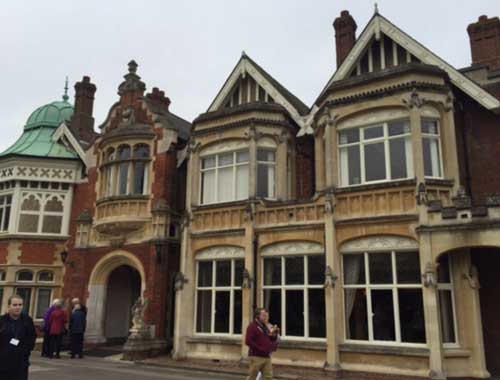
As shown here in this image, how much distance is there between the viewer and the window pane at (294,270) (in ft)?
49.5

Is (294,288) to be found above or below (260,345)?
above

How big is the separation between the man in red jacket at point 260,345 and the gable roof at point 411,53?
8949 mm

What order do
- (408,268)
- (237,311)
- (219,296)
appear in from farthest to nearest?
(219,296) < (237,311) < (408,268)

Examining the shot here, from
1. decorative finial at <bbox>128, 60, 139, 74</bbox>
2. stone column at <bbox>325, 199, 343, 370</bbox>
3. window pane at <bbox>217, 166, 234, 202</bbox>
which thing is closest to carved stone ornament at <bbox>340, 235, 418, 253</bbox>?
stone column at <bbox>325, 199, 343, 370</bbox>

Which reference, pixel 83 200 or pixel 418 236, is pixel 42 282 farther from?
pixel 418 236

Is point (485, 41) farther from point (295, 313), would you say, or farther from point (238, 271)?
point (238, 271)

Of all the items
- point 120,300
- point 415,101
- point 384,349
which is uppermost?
point 415,101

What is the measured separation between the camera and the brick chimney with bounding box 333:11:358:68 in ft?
60.5

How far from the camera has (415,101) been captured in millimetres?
13859

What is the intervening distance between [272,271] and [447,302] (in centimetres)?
539

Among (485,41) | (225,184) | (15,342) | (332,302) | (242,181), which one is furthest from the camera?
(225,184)

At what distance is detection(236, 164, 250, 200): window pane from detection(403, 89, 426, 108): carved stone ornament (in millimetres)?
5829

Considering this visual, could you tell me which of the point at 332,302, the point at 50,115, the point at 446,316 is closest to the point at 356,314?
the point at 332,302

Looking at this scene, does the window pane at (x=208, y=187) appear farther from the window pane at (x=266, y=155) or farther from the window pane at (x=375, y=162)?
the window pane at (x=375, y=162)
